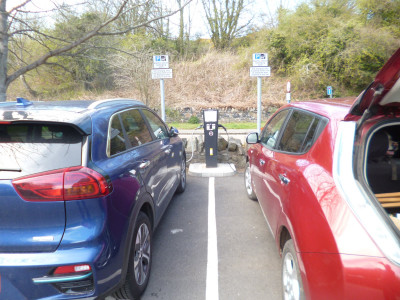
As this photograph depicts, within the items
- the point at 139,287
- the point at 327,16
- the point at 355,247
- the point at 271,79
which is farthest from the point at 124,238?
the point at 327,16

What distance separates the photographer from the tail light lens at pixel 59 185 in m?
1.74

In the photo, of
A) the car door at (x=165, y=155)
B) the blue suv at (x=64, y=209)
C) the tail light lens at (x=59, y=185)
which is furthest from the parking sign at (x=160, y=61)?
the tail light lens at (x=59, y=185)

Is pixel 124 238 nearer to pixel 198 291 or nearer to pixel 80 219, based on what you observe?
pixel 80 219

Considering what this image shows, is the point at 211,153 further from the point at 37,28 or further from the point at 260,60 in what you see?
the point at 37,28

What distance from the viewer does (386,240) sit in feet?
4.22

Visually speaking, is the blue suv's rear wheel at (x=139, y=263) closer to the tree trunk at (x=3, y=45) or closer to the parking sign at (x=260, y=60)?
the tree trunk at (x=3, y=45)

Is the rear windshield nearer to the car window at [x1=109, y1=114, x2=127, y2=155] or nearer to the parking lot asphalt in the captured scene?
the car window at [x1=109, y1=114, x2=127, y2=155]

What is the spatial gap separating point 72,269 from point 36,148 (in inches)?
33.3

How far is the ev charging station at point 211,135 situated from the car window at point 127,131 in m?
2.95

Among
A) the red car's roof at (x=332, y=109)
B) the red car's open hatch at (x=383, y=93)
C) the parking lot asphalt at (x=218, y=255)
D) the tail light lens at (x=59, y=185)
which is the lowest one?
the parking lot asphalt at (x=218, y=255)

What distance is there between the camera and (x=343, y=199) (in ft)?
4.95

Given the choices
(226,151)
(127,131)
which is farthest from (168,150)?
(226,151)

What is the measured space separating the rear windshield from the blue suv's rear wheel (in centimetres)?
84

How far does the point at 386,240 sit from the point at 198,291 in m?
1.74
